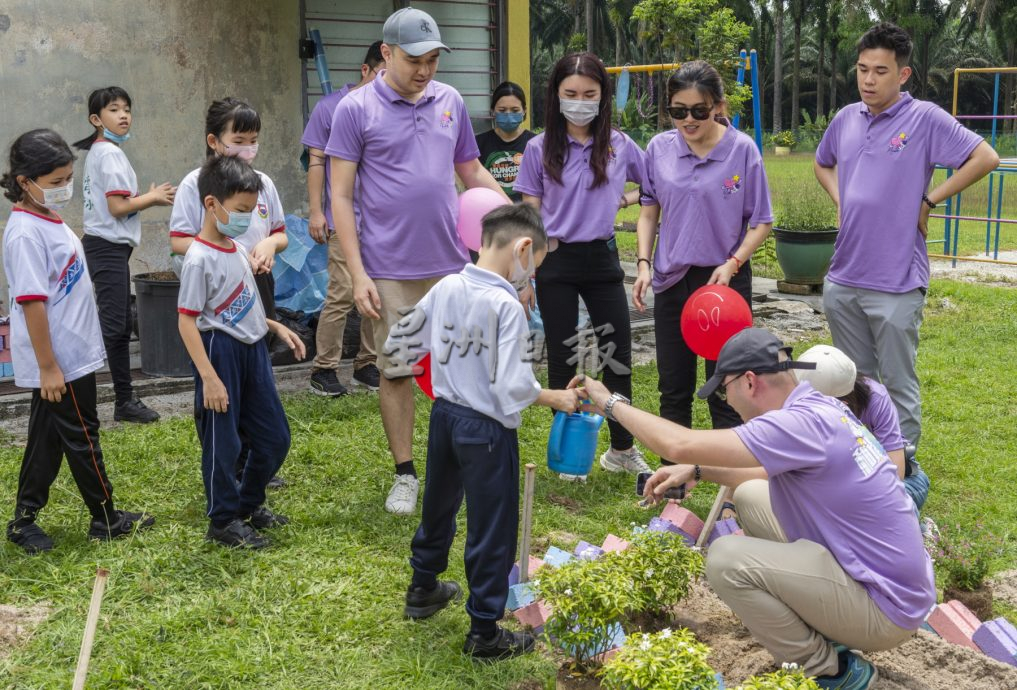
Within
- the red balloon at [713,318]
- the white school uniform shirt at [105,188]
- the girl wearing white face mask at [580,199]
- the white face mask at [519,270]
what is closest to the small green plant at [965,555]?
the red balloon at [713,318]

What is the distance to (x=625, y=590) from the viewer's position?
3576mm

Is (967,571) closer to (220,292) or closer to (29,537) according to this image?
(220,292)

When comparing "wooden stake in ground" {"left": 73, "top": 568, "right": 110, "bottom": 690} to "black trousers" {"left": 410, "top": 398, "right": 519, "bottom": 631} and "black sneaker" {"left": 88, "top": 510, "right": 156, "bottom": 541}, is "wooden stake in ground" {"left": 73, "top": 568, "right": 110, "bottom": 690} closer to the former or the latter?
"black trousers" {"left": 410, "top": 398, "right": 519, "bottom": 631}

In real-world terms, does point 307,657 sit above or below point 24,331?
below

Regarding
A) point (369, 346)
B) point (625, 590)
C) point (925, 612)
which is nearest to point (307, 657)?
point (625, 590)

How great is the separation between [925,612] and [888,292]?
6.54 feet

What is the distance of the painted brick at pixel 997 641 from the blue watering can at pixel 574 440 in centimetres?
161

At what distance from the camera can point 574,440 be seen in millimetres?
4504

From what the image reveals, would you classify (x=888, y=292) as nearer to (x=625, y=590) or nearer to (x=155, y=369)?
(x=625, y=590)

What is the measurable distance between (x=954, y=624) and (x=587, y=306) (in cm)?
238

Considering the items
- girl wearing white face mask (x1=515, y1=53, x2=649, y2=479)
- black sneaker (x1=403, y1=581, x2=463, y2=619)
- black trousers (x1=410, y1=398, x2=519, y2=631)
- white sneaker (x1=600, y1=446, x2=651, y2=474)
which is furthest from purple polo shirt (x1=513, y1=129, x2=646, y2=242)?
black sneaker (x1=403, y1=581, x2=463, y2=619)

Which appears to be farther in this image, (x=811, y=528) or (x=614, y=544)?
(x=614, y=544)

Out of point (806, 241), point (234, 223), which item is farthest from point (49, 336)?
point (806, 241)

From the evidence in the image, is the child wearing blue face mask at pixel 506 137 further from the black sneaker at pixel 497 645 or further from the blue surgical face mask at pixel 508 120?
the black sneaker at pixel 497 645
